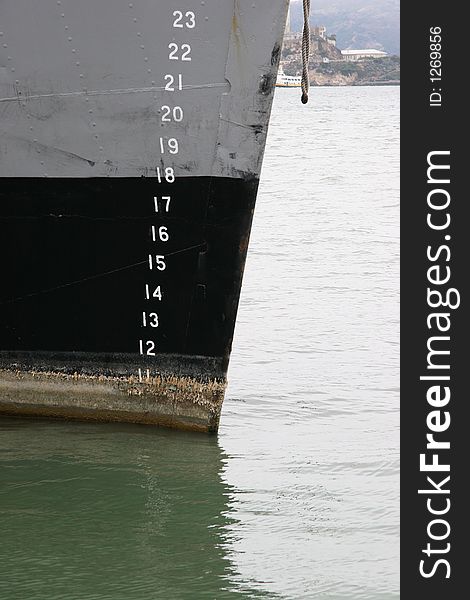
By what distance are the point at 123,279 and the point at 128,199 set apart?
472mm

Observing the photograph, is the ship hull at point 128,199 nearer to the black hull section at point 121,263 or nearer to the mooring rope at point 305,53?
the black hull section at point 121,263

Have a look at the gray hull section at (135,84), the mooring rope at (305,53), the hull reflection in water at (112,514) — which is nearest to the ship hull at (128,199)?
the gray hull section at (135,84)

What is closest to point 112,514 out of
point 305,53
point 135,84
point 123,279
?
point 123,279

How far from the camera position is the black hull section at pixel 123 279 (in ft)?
22.0

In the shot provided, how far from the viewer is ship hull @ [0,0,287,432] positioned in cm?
642

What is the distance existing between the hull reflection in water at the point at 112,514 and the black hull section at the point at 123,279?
14.2 inches

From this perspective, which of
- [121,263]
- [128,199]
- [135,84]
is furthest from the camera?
[121,263]

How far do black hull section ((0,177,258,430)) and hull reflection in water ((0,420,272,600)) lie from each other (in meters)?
0.36

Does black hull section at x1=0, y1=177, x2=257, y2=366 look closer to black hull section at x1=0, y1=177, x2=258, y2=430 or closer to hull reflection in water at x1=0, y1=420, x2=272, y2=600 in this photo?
black hull section at x1=0, y1=177, x2=258, y2=430

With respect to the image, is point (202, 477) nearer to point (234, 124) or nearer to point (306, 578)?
point (306, 578)

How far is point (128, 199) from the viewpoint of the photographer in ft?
21.9

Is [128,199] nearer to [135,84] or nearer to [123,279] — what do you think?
[123,279]

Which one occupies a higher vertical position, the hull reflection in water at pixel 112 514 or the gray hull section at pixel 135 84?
the gray hull section at pixel 135 84

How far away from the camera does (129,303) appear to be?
685cm
